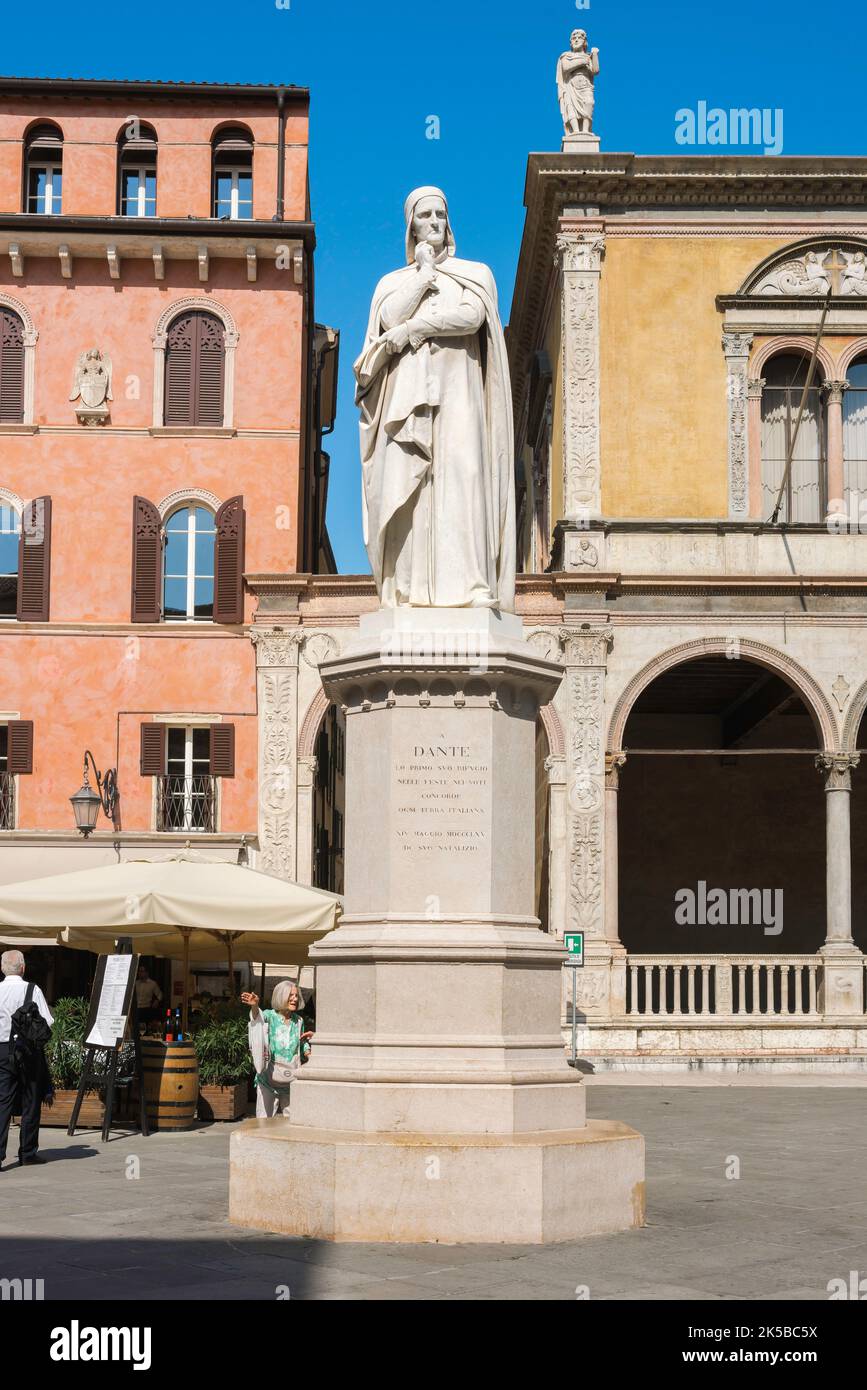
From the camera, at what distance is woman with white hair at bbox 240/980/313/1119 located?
511 inches

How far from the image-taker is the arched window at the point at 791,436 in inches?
1154

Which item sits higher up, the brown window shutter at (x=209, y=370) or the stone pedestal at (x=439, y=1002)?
the brown window shutter at (x=209, y=370)

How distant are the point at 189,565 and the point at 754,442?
31.6 feet

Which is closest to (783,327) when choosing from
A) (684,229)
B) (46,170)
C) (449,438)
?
(684,229)

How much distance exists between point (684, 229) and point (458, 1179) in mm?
23728

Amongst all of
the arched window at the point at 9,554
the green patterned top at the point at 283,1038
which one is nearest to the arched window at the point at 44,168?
the arched window at the point at 9,554

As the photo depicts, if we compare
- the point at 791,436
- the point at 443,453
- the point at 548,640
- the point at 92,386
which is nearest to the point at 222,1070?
Result: the point at 443,453

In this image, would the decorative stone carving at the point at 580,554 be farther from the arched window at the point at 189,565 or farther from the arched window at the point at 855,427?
the arched window at the point at 189,565

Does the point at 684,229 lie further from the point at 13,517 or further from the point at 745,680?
the point at 13,517

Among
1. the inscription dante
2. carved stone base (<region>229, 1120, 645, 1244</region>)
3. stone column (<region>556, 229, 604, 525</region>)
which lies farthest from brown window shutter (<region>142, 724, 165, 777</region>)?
carved stone base (<region>229, 1120, 645, 1244</region>)

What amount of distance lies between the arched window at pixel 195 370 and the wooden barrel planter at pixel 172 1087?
15.9 m

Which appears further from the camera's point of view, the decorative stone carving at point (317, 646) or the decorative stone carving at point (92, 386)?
the decorative stone carving at point (92, 386)

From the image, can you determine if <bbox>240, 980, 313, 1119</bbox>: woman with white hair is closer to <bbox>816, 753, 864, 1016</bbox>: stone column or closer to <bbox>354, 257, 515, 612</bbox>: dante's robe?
<bbox>354, 257, 515, 612</bbox>: dante's robe

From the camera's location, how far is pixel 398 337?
31.6 feet
